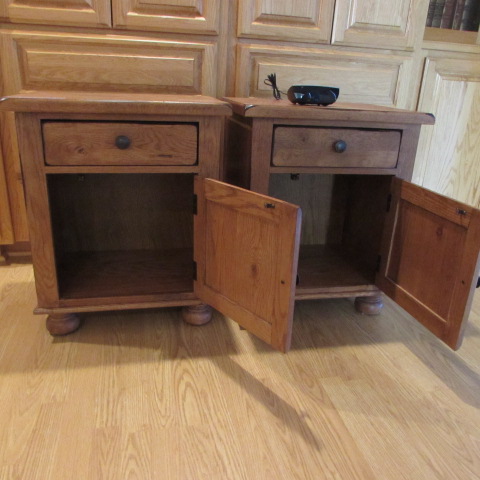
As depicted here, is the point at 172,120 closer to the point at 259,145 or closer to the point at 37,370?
the point at 259,145

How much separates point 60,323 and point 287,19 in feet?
3.60

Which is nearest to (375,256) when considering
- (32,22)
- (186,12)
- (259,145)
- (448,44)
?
(259,145)

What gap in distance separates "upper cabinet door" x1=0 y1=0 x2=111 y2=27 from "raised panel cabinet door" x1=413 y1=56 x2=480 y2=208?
106 centimetres

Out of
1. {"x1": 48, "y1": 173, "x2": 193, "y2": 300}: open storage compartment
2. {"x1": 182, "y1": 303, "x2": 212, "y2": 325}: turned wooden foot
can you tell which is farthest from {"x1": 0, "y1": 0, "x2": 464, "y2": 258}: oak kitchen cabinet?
{"x1": 182, "y1": 303, "x2": 212, "y2": 325}: turned wooden foot

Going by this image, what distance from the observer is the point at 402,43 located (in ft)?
4.72

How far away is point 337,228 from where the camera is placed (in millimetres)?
1582

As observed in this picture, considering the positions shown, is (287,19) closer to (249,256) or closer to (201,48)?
(201,48)

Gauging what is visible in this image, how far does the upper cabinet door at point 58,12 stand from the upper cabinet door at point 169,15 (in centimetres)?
4

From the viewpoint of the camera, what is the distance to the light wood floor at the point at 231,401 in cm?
79

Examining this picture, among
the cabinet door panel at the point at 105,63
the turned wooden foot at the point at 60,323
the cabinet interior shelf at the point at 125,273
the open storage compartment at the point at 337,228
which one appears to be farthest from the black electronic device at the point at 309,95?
the turned wooden foot at the point at 60,323

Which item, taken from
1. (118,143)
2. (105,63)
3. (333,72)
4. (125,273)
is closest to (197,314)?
(125,273)

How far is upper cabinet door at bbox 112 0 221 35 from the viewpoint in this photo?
125 centimetres

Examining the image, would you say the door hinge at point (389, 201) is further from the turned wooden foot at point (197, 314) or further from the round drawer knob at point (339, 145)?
the turned wooden foot at point (197, 314)

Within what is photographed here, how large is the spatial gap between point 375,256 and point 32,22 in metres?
1.19
